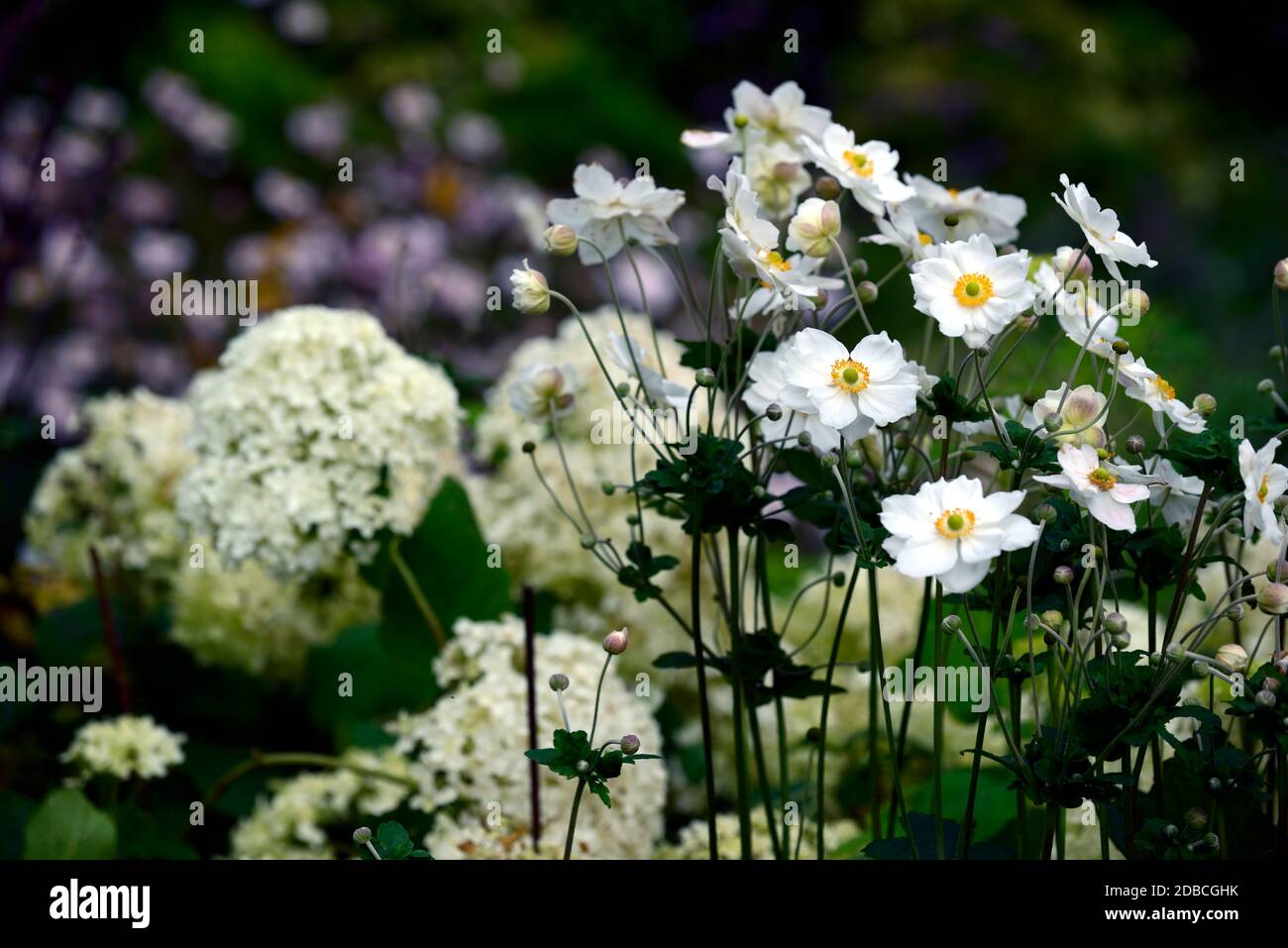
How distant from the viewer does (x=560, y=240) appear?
87cm

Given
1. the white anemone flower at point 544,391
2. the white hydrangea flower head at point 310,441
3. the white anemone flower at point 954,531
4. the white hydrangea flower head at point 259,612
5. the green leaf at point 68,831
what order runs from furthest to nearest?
the white hydrangea flower head at point 259,612, the white hydrangea flower head at point 310,441, the green leaf at point 68,831, the white anemone flower at point 544,391, the white anemone flower at point 954,531

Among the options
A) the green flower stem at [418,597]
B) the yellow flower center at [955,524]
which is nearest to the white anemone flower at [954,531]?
the yellow flower center at [955,524]

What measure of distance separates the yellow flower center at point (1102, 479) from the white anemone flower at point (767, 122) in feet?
1.31

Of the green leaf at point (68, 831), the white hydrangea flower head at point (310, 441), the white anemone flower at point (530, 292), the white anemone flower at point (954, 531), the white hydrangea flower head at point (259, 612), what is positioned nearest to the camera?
the white anemone flower at point (954, 531)

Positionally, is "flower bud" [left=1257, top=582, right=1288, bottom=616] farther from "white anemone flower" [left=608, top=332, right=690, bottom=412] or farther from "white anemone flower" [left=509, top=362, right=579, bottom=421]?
"white anemone flower" [left=509, top=362, right=579, bottom=421]

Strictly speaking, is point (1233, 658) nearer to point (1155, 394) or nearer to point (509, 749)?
point (1155, 394)

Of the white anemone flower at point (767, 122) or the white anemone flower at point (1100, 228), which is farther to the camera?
the white anemone flower at point (767, 122)

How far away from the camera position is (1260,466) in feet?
2.34

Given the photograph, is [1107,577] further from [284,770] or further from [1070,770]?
[284,770]

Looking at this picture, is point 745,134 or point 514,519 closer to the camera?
point 745,134

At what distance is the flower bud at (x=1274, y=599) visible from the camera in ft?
2.33

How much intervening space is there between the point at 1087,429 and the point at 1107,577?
93 mm

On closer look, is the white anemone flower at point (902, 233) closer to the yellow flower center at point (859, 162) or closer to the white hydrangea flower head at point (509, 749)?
the yellow flower center at point (859, 162)
